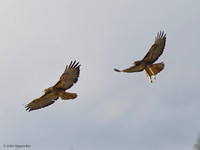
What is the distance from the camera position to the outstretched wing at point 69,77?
63.1 feet

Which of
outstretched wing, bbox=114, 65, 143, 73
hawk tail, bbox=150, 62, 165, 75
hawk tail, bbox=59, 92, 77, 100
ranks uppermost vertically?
outstretched wing, bbox=114, 65, 143, 73

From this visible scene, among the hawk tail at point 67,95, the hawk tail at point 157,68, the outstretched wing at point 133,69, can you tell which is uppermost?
the outstretched wing at point 133,69

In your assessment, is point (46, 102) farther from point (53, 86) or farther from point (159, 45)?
point (159, 45)

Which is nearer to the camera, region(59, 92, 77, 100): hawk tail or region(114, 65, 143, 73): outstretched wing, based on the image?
region(59, 92, 77, 100): hawk tail

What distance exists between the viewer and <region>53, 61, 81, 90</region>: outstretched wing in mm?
19219

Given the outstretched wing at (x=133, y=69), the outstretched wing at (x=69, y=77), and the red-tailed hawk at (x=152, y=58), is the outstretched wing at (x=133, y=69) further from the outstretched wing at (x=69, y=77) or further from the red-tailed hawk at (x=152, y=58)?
the outstretched wing at (x=69, y=77)

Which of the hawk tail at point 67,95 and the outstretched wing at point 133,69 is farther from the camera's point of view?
the outstretched wing at point 133,69

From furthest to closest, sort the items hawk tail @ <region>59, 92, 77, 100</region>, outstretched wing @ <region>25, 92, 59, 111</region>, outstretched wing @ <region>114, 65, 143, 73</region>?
outstretched wing @ <region>114, 65, 143, 73</region>, outstretched wing @ <region>25, 92, 59, 111</region>, hawk tail @ <region>59, 92, 77, 100</region>

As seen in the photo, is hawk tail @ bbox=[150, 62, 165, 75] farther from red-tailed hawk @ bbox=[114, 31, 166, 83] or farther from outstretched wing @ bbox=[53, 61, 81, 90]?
outstretched wing @ bbox=[53, 61, 81, 90]

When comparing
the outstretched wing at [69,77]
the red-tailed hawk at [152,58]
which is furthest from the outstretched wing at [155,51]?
the outstretched wing at [69,77]

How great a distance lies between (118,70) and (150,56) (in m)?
2.01

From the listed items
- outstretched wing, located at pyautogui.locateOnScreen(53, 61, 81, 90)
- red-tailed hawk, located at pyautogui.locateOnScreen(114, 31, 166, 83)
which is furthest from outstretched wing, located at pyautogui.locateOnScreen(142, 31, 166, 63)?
outstretched wing, located at pyautogui.locateOnScreen(53, 61, 81, 90)

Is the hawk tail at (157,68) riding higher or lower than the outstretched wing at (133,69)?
lower

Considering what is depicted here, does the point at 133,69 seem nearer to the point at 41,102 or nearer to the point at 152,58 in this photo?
the point at 152,58
